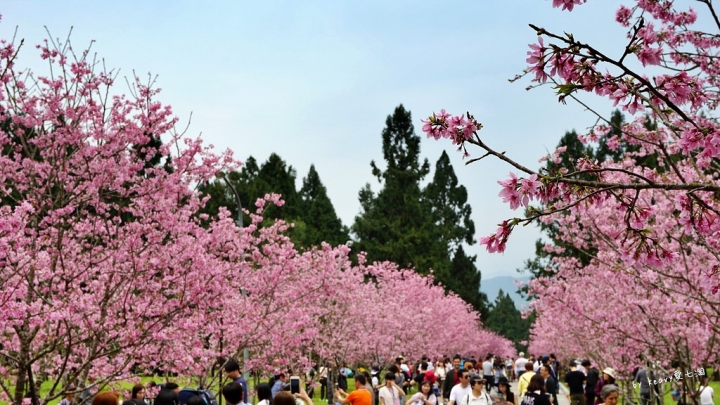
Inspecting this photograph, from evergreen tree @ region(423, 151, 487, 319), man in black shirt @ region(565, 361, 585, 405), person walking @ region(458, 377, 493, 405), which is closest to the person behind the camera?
person walking @ region(458, 377, 493, 405)

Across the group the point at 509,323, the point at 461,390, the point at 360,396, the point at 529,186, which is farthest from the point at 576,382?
the point at 509,323

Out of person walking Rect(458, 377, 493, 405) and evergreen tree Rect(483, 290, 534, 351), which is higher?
evergreen tree Rect(483, 290, 534, 351)

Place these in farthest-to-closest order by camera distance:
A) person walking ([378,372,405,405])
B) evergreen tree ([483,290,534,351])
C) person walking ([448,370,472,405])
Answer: evergreen tree ([483,290,534,351]) < person walking ([378,372,405,405]) < person walking ([448,370,472,405])

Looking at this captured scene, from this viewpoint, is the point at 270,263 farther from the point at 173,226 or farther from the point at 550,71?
the point at 550,71

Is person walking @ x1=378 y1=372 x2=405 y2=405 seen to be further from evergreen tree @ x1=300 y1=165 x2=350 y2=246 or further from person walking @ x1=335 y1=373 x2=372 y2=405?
evergreen tree @ x1=300 y1=165 x2=350 y2=246

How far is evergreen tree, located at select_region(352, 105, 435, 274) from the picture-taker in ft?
191

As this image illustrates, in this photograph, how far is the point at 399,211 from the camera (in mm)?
61500

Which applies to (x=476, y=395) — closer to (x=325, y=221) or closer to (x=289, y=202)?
(x=289, y=202)

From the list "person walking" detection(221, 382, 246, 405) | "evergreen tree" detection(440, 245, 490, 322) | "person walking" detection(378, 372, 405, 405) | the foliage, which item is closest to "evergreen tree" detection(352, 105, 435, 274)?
the foliage

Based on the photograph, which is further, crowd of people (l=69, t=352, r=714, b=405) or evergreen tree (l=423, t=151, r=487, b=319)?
evergreen tree (l=423, t=151, r=487, b=319)

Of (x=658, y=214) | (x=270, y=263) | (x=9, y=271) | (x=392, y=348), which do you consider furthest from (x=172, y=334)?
(x=392, y=348)

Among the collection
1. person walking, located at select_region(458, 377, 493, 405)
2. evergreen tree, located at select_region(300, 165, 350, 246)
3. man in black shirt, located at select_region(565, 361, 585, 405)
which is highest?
evergreen tree, located at select_region(300, 165, 350, 246)

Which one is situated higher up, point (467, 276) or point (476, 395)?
point (467, 276)

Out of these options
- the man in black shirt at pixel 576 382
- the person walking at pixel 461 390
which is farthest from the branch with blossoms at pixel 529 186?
the man in black shirt at pixel 576 382
